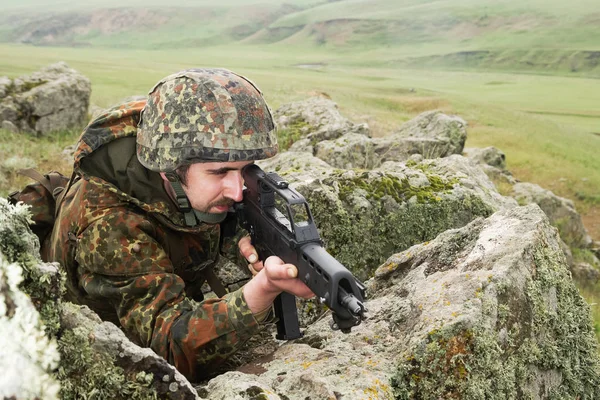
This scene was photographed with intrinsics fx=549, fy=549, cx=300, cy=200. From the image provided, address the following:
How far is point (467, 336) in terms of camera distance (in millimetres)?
3689

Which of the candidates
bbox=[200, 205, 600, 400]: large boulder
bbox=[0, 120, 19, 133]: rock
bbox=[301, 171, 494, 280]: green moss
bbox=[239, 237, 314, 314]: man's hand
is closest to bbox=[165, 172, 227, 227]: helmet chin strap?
bbox=[239, 237, 314, 314]: man's hand

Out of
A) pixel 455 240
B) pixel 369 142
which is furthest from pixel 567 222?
pixel 455 240

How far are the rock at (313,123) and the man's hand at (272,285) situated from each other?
27.8 feet

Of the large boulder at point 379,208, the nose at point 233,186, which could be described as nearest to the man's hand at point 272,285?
the nose at point 233,186

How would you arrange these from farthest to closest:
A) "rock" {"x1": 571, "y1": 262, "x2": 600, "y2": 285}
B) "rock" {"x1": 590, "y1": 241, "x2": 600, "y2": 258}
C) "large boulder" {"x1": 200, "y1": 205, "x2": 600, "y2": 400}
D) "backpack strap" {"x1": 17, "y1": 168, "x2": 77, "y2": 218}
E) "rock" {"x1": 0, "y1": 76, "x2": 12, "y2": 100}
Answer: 1. "rock" {"x1": 590, "y1": 241, "x2": 600, "y2": 258}
2. "rock" {"x1": 0, "y1": 76, "x2": 12, "y2": 100}
3. "rock" {"x1": 571, "y1": 262, "x2": 600, "y2": 285}
4. "backpack strap" {"x1": 17, "y1": 168, "x2": 77, "y2": 218}
5. "large boulder" {"x1": 200, "y1": 205, "x2": 600, "y2": 400}

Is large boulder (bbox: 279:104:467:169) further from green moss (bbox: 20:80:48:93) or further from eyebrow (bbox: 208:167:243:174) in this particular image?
green moss (bbox: 20:80:48:93)

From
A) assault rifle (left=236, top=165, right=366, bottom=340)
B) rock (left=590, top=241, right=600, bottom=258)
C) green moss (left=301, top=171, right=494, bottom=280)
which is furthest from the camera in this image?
rock (left=590, top=241, right=600, bottom=258)

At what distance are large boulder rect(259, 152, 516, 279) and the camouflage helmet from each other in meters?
1.83

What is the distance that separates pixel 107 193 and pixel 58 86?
45.4 ft

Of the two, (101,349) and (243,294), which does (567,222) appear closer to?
(243,294)

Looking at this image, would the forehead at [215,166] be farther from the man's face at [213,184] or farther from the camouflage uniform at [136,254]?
the camouflage uniform at [136,254]

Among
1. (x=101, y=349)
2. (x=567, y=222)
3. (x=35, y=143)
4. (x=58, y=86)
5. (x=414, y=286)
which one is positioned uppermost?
(x=101, y=349)

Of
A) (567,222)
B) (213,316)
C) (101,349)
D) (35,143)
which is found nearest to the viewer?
(101,349)

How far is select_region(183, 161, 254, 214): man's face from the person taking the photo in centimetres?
461
